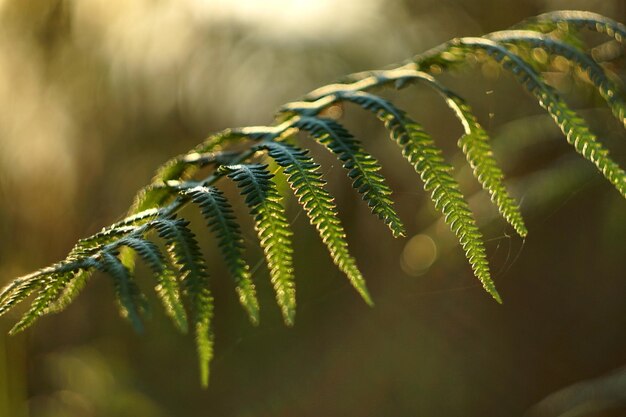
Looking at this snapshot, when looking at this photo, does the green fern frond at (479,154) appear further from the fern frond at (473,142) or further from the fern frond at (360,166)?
the fern frond at (360,166)

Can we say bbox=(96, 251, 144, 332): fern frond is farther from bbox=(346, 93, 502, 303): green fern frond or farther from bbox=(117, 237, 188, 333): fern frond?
bbox=(346, 93, 502, 303): green fern frond

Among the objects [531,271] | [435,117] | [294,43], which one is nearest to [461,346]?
[531,271]

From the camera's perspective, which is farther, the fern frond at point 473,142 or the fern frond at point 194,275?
the fern frond at point 473,142

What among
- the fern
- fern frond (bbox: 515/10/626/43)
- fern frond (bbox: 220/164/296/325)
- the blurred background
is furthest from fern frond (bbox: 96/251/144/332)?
the blurred background

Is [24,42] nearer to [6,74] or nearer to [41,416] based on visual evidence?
[6,74]

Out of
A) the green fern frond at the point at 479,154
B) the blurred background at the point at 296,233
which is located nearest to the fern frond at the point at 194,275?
the green fern frond at the point at 479,154

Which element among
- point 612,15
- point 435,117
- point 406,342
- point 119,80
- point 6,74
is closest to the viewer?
point 612,15

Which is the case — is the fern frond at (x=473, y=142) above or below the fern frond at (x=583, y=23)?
below
